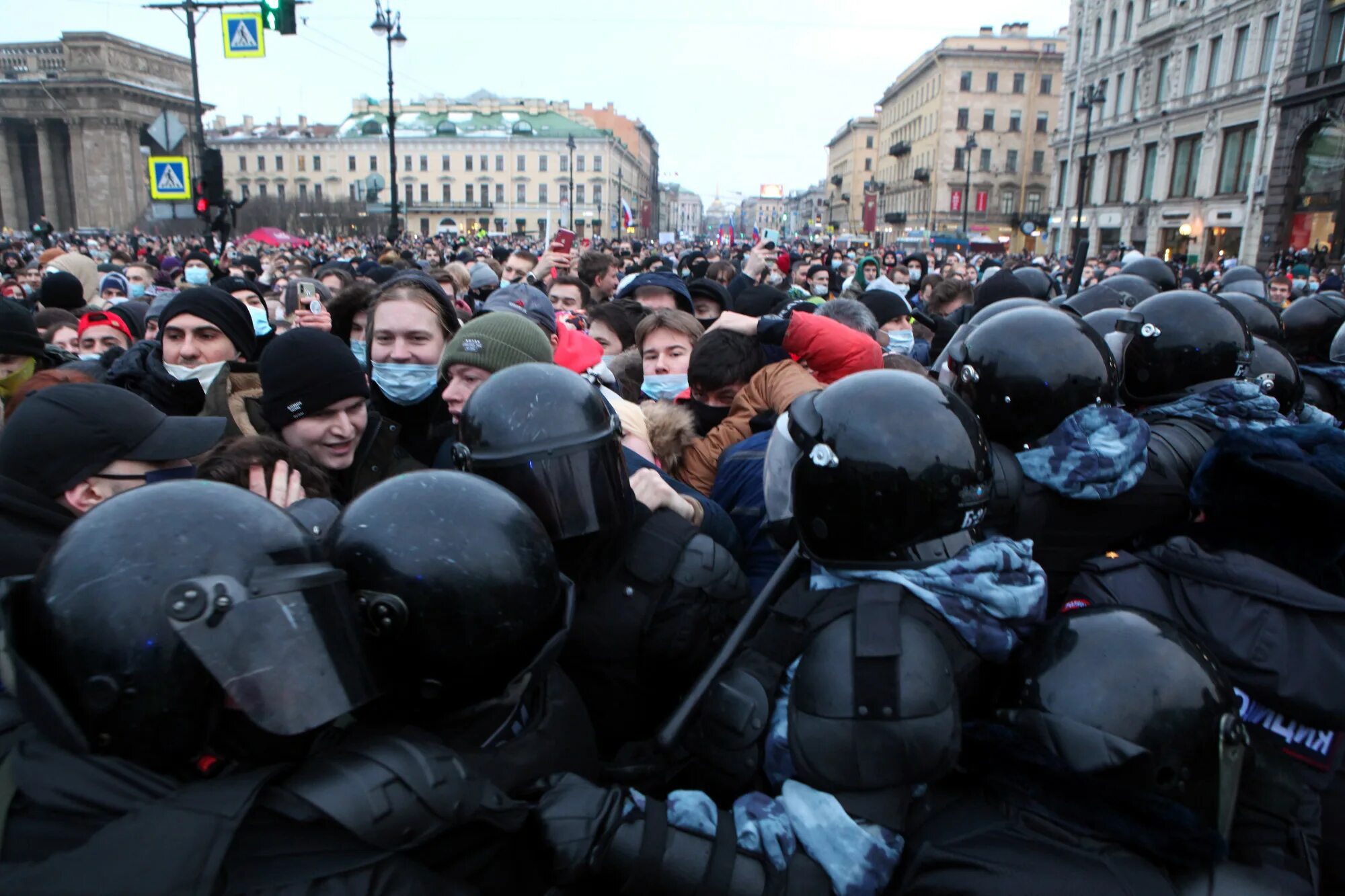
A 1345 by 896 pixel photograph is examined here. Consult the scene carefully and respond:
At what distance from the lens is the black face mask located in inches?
134

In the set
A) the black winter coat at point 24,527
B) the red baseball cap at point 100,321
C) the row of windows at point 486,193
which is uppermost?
the row of windows at point 486,193

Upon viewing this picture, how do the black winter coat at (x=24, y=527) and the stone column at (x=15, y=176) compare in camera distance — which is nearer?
the black winter coat at (x=24, y=527)

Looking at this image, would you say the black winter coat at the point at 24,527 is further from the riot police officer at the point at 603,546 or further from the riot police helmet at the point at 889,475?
the riot police helmet at the point at 889,475

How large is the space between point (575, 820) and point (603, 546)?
2.33ft

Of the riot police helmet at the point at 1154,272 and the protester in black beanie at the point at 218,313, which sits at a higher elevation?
the riot police helmet at the point at 1154,272

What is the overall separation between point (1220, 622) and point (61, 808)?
2.22m

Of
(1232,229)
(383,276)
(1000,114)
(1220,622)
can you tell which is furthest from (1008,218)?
(1220,622)

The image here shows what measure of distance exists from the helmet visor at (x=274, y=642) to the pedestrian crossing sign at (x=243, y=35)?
13.2 metres

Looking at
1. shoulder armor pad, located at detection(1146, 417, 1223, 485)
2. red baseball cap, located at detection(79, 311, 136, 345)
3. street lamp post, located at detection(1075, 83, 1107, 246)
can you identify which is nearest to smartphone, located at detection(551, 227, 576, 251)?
red baseball cap, located at detection(79, 311, 136, 345)

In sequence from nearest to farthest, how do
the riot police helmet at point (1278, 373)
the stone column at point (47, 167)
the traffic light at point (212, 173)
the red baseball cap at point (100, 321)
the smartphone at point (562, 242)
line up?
the riot police helmet at point (1278, 373)
the red baseball cap at point (100, 321)
the smartphone at point (562, 242)
the traffic light at point (212, 173)
the stone column at point (47, 167)

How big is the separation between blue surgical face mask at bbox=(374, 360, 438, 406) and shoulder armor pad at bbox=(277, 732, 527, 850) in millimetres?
2489

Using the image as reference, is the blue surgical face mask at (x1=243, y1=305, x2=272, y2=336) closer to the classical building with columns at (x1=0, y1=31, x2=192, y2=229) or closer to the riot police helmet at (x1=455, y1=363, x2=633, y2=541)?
the riot police helmet at (x1=455, y1=363, x2=633, y2=541)

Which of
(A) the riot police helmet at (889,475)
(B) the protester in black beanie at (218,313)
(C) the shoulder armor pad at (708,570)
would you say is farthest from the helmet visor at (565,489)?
(B) the protester in black beanie at (218,313)

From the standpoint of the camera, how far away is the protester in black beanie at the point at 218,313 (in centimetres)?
398
